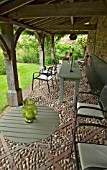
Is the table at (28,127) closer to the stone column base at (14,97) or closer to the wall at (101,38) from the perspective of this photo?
the stone column base at (14,97)

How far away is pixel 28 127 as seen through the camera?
1826 millimetres

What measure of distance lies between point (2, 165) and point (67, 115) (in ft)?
5.42

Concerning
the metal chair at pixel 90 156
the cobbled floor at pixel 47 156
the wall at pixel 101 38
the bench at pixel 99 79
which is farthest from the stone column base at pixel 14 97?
the wall at pixel 101 38

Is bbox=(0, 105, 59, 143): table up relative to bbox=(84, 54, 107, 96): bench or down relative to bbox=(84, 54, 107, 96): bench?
down

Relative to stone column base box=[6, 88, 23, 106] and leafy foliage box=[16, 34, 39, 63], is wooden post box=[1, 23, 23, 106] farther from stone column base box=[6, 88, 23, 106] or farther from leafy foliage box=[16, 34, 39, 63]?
leafy foliage box=[16, 34, 39, 63]

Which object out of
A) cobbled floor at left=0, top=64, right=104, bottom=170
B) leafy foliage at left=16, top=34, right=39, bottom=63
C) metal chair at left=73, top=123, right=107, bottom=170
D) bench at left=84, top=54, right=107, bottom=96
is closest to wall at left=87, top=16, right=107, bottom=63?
bench at left=84, top=54, right=107, bottom=96

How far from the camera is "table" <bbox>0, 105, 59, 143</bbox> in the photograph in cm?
167

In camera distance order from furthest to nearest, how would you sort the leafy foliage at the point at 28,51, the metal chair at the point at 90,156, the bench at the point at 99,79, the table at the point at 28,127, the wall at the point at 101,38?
the leafy foliage at the point at 28,51 < the wall at the point at 101,38 < the bench at the point at 99,79 < the table at the point at 28,127 < the metal chair at the point at 90,156

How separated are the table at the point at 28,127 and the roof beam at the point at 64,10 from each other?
1.78 meters

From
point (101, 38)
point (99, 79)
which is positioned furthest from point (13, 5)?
point (101, 38)

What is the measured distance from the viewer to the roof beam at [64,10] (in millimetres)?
2354

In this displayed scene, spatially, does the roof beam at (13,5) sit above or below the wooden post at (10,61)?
above

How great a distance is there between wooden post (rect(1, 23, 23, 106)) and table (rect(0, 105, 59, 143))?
131 centimetres

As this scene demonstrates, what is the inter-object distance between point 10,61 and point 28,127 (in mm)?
1841
